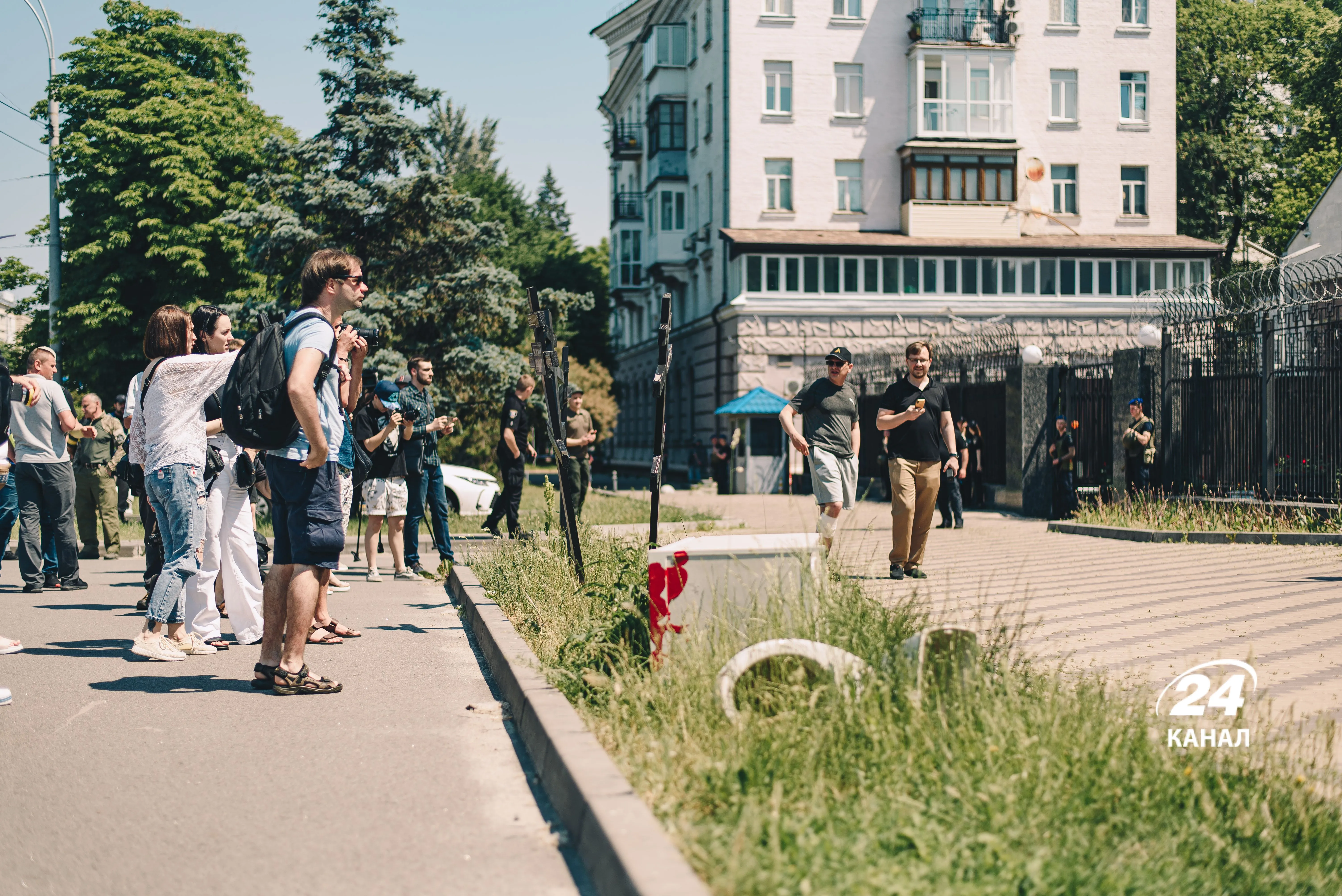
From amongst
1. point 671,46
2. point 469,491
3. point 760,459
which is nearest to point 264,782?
point 469,491

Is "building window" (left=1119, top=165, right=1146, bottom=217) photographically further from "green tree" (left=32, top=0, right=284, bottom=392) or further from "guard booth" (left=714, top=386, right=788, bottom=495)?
"green tree" (left=32, top=0, right=284, bottom=392)

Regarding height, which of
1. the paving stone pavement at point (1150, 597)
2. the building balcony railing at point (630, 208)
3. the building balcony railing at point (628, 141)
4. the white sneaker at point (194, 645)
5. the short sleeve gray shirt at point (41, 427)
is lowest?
the white sneaker at point (194, 645)

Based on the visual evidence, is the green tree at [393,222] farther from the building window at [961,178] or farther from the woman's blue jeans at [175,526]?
the woman's blue jeans at [175,526]

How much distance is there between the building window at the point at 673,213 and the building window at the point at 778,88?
7.13 meters

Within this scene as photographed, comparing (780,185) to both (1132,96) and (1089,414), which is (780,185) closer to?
(1132,96)

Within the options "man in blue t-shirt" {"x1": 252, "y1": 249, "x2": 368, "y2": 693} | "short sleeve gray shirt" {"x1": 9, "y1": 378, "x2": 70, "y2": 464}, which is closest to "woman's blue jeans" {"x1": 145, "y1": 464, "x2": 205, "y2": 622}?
"man in blue t-shirt" {"x1": 252, "y1": 249, "x2": 368, "y2": 693}

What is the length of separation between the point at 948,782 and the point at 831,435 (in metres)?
6.94

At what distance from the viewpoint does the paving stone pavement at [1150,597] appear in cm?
639

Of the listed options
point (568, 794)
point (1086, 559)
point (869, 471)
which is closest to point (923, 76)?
point (869, 471)

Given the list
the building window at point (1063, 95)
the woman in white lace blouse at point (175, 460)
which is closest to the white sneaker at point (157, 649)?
the woman in white lace blouse at point (175, 460)

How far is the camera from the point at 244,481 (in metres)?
7.85

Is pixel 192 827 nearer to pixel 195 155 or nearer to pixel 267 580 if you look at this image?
pixel 267 580

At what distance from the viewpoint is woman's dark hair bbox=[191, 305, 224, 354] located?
831cm

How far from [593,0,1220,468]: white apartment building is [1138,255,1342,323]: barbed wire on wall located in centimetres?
2117
